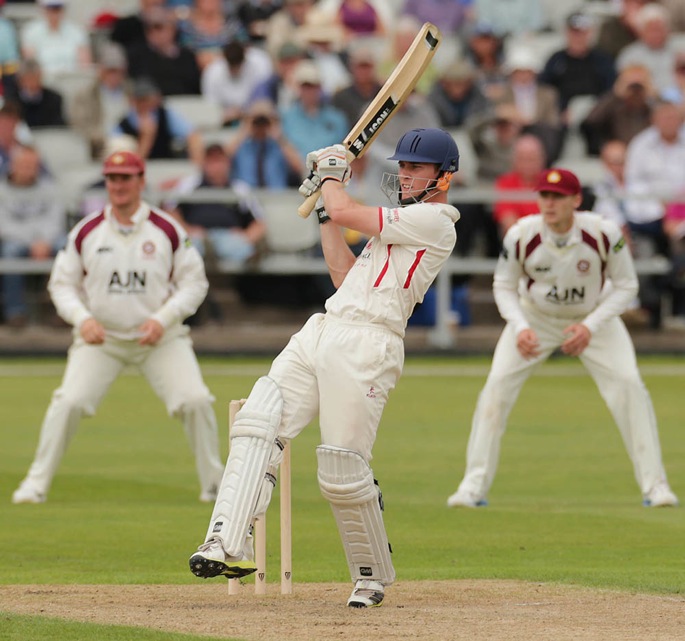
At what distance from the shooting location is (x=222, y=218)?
18.2 metres

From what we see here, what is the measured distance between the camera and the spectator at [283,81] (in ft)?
65.4

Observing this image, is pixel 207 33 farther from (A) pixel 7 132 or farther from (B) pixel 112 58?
(A) pixel 7 132

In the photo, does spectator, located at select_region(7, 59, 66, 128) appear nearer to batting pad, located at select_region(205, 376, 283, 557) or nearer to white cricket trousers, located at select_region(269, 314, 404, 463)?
white cricket trousers, located at select_region(269, 314, 404, 463)

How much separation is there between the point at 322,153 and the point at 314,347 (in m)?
0.85

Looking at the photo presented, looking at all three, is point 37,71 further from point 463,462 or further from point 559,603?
point 559,603

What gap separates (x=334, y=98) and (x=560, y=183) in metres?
9.75

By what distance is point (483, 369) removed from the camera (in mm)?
17625

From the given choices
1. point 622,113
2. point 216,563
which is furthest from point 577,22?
point 216,563

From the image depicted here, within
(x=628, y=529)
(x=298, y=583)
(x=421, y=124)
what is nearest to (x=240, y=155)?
(x=421, y=124)

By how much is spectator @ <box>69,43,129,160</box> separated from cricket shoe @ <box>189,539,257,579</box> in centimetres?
1326

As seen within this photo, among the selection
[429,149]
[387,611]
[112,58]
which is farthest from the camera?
[112,58]

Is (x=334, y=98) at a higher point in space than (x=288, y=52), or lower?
lower

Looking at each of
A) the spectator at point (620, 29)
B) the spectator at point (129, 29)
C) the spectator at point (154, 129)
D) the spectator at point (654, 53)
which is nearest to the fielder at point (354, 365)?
the spectator at point (154, 129)

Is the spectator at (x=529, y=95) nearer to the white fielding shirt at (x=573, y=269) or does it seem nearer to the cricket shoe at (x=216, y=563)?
the white fielding shirt at (x=573, y=269)
